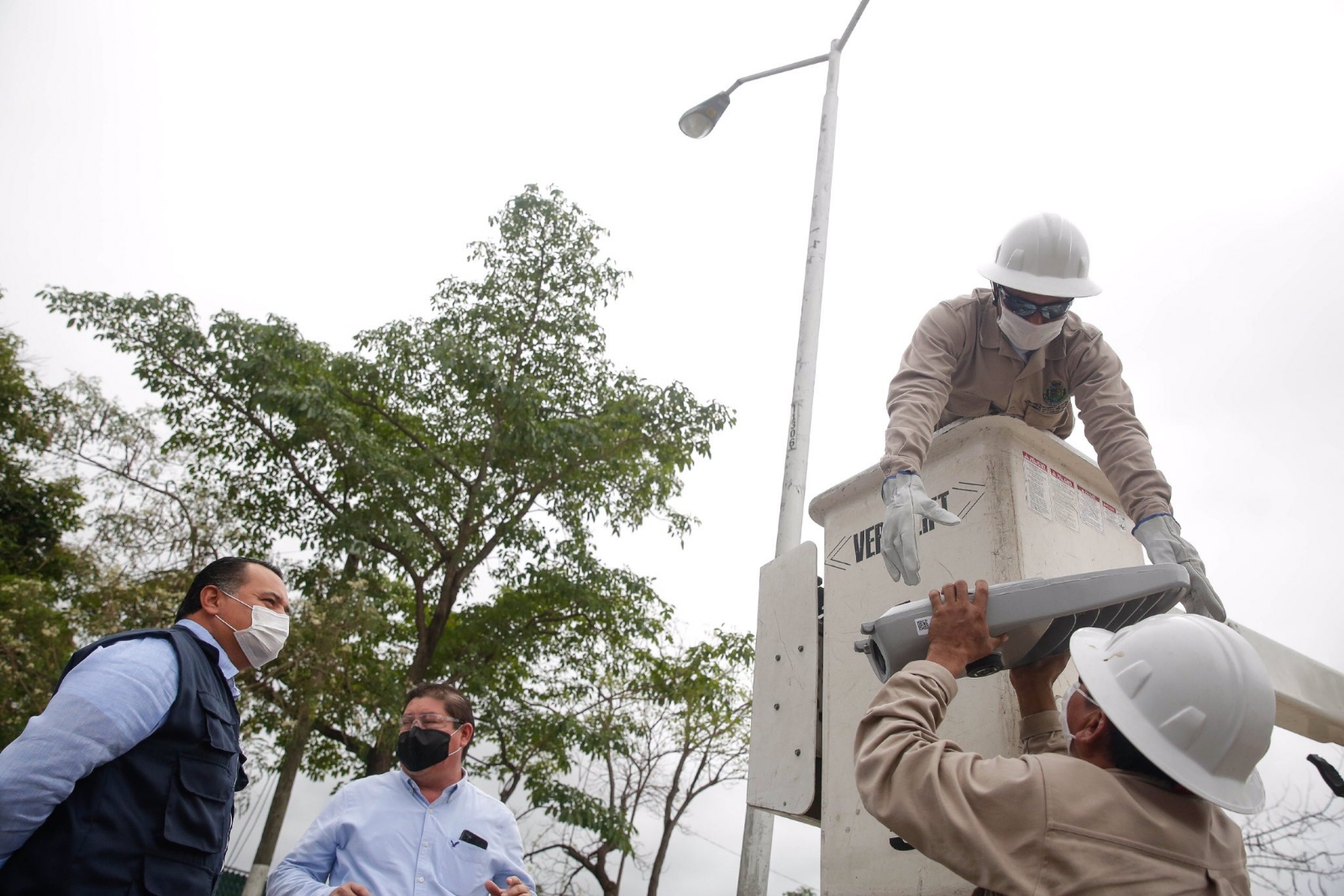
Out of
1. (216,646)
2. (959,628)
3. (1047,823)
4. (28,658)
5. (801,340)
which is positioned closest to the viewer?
(1047,823)

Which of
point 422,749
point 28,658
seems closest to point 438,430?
point 28,658

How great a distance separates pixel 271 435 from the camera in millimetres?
9797

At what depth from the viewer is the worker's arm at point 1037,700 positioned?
2002 millimetres

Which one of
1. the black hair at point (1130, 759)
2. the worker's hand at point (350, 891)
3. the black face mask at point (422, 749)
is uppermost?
the black face mask at point (422, 749)

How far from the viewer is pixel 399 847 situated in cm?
247

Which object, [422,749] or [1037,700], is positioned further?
[422,749]

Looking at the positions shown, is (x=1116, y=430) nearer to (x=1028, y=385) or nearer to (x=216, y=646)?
(x=1028, y=385)

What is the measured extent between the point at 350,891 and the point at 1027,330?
2367mm

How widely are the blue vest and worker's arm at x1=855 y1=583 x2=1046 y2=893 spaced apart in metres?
1.48

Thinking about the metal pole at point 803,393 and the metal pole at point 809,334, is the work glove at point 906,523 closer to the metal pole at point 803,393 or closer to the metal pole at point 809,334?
the metal pole at point 803,393

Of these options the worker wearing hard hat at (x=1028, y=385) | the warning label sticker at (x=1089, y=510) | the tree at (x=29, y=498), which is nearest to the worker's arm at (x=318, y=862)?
the worker wearing hard hat at (x=1028, y=385)

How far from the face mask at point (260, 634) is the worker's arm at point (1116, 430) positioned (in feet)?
8.06

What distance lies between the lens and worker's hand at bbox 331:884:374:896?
7.20ft

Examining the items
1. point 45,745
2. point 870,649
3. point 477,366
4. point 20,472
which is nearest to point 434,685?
point 45,745
